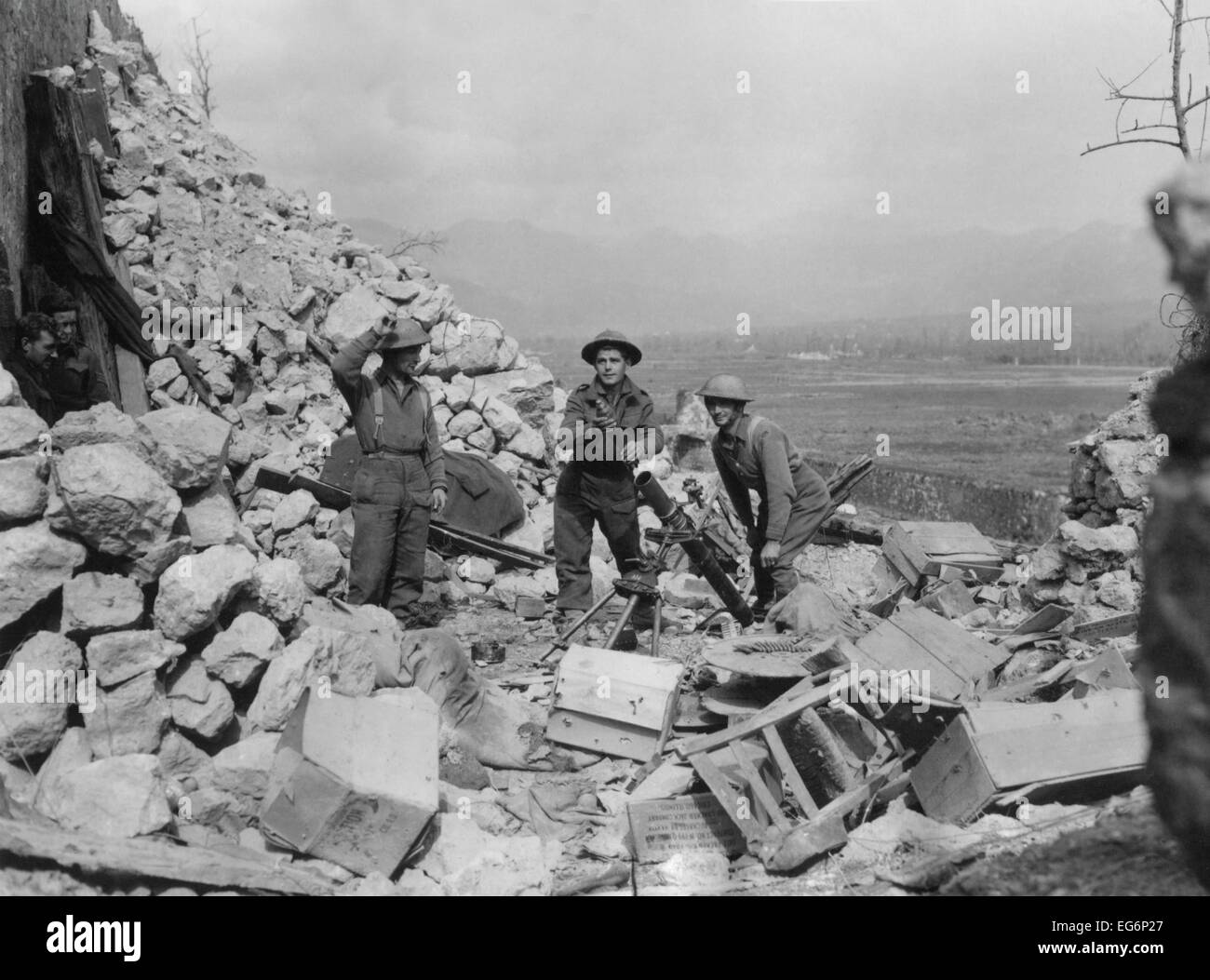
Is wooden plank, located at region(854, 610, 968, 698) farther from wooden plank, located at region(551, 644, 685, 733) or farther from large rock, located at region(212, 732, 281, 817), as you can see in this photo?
large rock, located at region(212, 732, 281, 817)

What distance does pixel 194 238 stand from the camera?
988 centimetres

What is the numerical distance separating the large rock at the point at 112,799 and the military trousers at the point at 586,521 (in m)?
3.61

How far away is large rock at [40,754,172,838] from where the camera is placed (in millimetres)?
3609

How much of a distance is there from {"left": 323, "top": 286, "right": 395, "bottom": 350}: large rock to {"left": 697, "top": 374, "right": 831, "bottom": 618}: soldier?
4.79 meters

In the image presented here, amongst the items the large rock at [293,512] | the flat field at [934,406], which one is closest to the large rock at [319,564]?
the large rock at [293,512]

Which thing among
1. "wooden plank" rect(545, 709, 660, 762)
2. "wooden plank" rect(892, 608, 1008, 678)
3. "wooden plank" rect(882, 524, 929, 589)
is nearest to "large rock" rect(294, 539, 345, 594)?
"wooden plank" rect(545, 709, 660, 762)

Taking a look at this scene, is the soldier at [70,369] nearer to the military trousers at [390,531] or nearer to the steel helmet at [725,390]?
the military trousers at [390,531]

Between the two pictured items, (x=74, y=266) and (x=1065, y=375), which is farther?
(x=1065, y=375)

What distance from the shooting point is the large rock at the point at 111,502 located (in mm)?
4191
